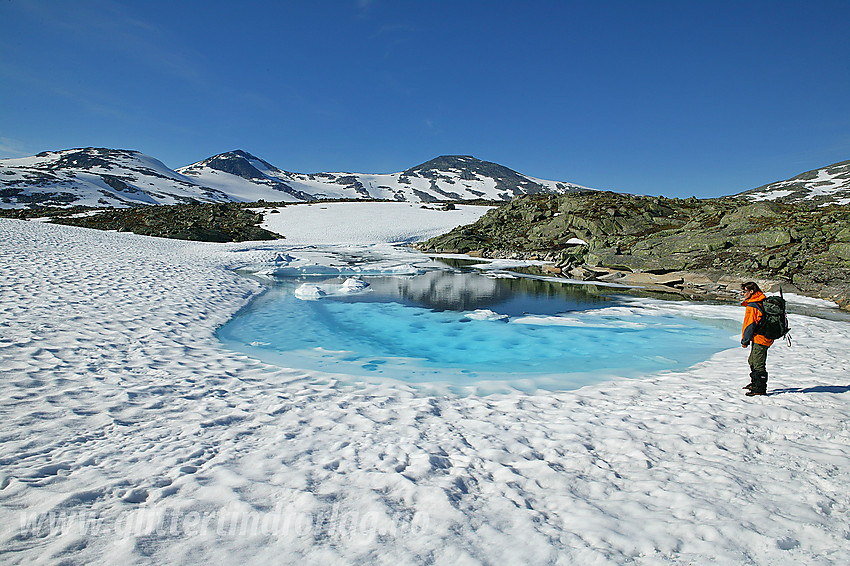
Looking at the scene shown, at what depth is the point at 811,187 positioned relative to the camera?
419 ft

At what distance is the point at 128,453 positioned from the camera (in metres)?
4.19

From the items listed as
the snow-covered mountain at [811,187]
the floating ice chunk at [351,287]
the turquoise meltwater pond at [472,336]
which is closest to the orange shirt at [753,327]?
the turquoise meltwater pond at [472,336]

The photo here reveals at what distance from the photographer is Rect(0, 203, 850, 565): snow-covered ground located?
3.03 m

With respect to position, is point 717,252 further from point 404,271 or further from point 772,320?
point 772,320

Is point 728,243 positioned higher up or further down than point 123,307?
higher up

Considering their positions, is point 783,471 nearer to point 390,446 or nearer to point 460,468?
point 460,468

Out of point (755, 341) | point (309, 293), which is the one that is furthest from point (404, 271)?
point (755, 341)

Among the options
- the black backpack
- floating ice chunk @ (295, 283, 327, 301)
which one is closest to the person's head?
the black backpack

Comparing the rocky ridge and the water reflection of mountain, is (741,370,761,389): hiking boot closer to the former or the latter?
the water reflection of mountain

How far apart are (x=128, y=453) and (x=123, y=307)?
7.65m

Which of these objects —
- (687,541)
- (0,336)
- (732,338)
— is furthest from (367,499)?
(732,338)

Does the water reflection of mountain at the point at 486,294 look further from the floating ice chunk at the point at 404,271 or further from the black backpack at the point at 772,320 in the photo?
the black backpack at the point at 772,320

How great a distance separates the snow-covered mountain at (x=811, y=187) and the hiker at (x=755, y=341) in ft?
412

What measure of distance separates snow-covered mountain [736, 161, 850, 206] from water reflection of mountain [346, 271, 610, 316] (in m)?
115
